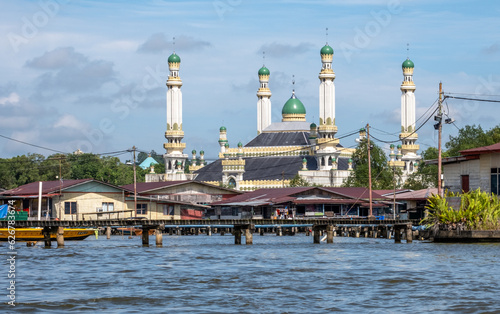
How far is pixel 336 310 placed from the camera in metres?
27.8

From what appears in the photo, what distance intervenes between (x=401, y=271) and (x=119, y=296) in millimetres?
12668

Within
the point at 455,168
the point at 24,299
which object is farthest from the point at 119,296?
the point at 455,168

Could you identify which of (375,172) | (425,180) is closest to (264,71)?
(425,180)

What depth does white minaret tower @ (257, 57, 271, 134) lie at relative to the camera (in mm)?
177250

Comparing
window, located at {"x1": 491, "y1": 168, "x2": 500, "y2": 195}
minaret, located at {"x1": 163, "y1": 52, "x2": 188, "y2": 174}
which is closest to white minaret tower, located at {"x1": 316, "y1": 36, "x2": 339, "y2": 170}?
minaret, located at {"x1": 163, "y1": 52, "x2": 188, "y2": 174}

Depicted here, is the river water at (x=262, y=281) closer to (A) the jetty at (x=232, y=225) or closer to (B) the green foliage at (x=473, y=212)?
(B) the green foliage at (x=473, y=212)

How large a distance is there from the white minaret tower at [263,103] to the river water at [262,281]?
126m

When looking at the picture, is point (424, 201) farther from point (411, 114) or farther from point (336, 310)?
point (411, 114)

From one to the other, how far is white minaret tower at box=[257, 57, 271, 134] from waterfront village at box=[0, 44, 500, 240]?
0.19 m

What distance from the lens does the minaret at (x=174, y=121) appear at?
165500 mm

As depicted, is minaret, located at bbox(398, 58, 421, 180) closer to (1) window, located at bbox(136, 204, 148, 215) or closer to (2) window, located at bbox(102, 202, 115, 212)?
(1) window, located at bbox(136, 204, 148, 215)

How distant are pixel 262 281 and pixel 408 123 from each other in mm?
136612

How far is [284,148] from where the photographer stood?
154 m

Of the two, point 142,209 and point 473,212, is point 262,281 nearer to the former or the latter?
point 473,212
